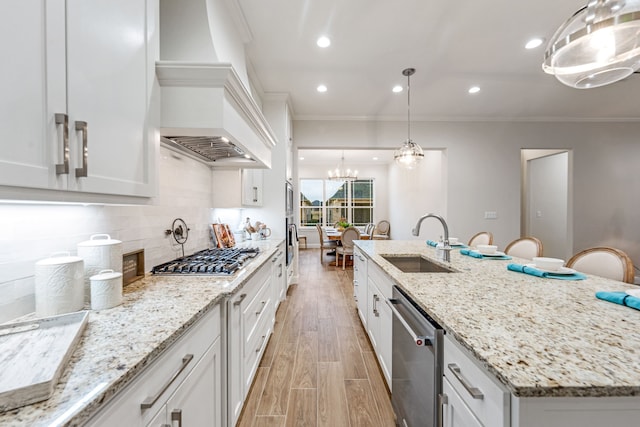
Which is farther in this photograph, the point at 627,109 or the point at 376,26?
the point at 627,109

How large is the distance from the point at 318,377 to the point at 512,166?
4.68 m

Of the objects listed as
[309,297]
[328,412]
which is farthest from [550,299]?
[309,297]

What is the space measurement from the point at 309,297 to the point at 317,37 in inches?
122

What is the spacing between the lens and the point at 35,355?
59 centimetres

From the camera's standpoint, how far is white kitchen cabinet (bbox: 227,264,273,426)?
1244 mm

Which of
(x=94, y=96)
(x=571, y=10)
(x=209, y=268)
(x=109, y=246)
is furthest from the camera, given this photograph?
(x=571, y=10)

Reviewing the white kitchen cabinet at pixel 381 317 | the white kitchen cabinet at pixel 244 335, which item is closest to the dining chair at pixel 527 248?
the white kitchen cabinet at pixel 381 317

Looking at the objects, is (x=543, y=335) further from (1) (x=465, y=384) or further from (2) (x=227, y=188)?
(2) (x=227, y=188)

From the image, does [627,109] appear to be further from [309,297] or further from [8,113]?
[8,113]

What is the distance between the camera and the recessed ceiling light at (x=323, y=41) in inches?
92.9

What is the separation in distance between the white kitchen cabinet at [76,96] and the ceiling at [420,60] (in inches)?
55.8

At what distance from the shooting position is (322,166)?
8.55 metres

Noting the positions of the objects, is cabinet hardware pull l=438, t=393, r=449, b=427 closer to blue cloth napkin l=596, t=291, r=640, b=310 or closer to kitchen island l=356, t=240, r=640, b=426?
kitchen island l=356, t=240, r=640, b=426

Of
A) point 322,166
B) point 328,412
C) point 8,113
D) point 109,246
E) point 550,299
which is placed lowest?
point 328,412
